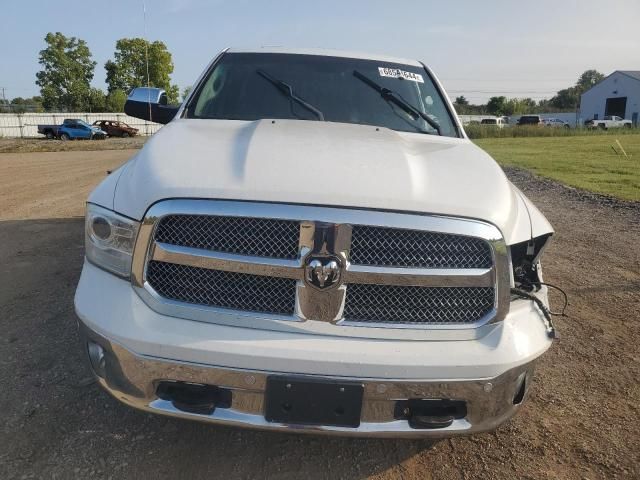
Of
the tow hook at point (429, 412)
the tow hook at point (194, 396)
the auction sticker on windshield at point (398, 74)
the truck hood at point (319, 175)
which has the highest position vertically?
the auction sticker on windshield at point (398, 74)

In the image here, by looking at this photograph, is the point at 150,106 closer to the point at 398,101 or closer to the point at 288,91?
the point at 288,91

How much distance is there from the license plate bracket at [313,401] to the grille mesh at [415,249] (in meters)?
0.46

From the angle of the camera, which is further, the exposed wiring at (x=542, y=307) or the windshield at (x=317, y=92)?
the windshield at (x=317, y=92)

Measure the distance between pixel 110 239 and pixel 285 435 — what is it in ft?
3.94

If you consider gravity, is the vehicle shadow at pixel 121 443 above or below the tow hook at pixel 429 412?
below

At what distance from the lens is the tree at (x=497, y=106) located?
94.4m

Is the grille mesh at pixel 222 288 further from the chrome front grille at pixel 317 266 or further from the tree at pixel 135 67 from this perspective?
the tree at pixel 135 67

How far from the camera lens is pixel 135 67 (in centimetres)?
6384

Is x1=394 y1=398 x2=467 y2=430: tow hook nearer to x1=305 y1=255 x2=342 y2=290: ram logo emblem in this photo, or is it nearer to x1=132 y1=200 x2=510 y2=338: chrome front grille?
x1=132 y1=200 x2=510 y2=338: chrome front grille

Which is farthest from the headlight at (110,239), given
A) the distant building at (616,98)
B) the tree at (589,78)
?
the tree at (589,78)

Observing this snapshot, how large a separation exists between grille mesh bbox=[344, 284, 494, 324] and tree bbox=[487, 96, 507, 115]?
99.4 meters

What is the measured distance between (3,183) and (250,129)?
10682 mm

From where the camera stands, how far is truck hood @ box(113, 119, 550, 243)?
202 centimetres

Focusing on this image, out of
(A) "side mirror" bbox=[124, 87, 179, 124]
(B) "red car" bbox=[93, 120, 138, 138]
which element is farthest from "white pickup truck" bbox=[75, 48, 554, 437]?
(B) "red car" bbox=[93, 120, 138, 138]
